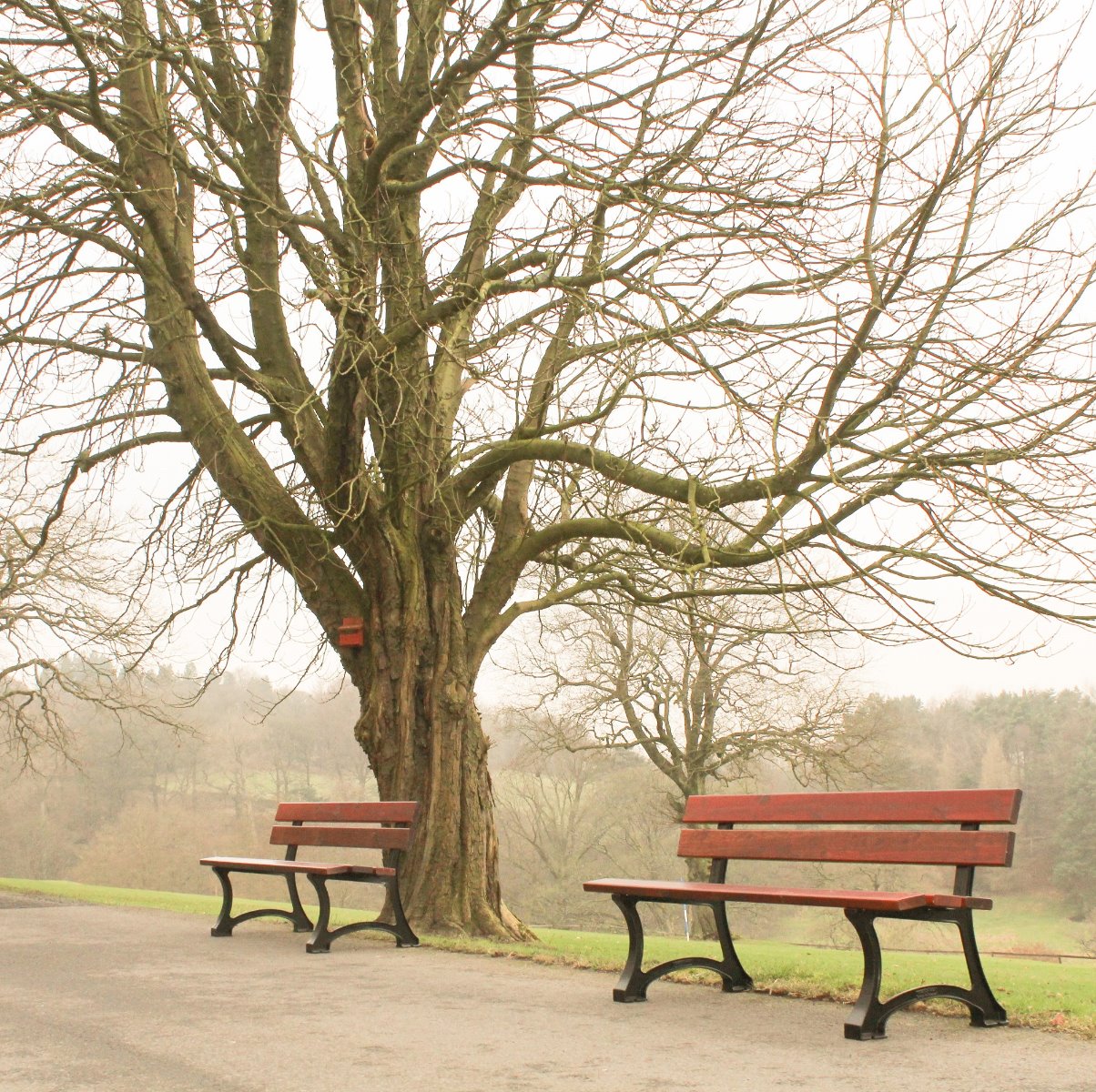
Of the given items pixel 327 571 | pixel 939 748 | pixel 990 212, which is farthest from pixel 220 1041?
pixel 939 748

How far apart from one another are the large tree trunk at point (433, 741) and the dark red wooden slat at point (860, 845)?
10.8 feet

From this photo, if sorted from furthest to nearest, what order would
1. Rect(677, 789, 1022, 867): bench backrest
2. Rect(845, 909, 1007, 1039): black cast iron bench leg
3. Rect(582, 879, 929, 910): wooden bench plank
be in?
Rect(677, 789, 1022, 867): bench backrest, Rect(845, 909, 1007, 1039): black cast iron bench leg, Rect(582, 879, 929, 910): wooden bench plank

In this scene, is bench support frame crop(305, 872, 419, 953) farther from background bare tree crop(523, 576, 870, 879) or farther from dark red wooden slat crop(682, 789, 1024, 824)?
background bare tree crop(523, 576, 870, 879)

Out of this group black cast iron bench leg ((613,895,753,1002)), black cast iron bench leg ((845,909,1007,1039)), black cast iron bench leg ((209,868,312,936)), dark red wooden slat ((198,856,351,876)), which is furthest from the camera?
black cast iron bench leg ((209,868,312,936))

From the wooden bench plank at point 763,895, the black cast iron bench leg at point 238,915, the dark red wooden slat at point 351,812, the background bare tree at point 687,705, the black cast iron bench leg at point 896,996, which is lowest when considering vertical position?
the black cast iron bench leg at point 238,915

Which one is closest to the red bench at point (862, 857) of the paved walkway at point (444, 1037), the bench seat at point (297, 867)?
the paved walkway at point (444, 1037)

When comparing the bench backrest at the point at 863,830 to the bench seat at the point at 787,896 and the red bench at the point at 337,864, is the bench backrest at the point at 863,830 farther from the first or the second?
the red bench at the point at 337,864

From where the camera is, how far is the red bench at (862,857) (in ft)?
14.7

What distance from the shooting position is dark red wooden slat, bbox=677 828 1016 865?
455 cm

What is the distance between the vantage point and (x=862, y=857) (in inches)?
200

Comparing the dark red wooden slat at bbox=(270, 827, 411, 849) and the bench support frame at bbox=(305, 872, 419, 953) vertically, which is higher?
the dark red wooden slat at bbox=(270, 827, 411, 849)

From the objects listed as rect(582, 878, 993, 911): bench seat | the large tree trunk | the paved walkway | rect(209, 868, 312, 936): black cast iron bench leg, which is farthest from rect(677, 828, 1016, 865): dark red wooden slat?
rect(209, 868, 312, 936): black cast iron bench leg

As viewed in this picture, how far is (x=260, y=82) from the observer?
880cm

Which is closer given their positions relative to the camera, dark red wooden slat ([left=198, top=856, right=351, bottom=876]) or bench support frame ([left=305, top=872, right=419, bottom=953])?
dark red wooden slat ([left=198, top=856, right=351, bottom=876])
